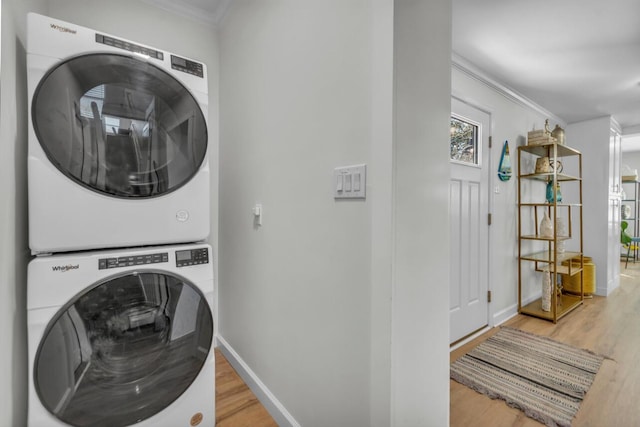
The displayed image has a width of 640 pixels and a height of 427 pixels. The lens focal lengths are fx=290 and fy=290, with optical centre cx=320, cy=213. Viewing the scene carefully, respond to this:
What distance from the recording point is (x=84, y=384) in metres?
1.06

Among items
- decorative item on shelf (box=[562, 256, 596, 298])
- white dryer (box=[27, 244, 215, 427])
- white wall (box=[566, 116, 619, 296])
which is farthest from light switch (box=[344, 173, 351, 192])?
white wall (box=[566, 116, 619, 296])

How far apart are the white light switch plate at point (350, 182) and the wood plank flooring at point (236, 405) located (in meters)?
1.20

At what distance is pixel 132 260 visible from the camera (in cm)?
116

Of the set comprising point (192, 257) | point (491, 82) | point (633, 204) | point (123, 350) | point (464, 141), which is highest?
point (491, 82)

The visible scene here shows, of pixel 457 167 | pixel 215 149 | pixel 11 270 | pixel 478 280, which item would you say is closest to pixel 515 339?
pixel 478 280

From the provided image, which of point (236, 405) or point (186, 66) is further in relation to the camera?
point (236, 405)

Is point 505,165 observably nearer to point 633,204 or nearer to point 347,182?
point 347,182

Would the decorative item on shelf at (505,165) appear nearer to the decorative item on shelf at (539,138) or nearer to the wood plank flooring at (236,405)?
the decorative item on shelf at (539,138)

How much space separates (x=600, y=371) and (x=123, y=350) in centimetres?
293

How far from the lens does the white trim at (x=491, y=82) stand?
92.3 inches

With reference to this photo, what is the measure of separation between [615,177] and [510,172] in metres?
2.49

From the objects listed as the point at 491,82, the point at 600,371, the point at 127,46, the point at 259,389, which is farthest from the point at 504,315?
the point at 127,46

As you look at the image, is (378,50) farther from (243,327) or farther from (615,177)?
(615,177)

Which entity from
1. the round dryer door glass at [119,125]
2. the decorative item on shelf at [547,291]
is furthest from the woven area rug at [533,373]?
the round dryer door glass at [119,125]
